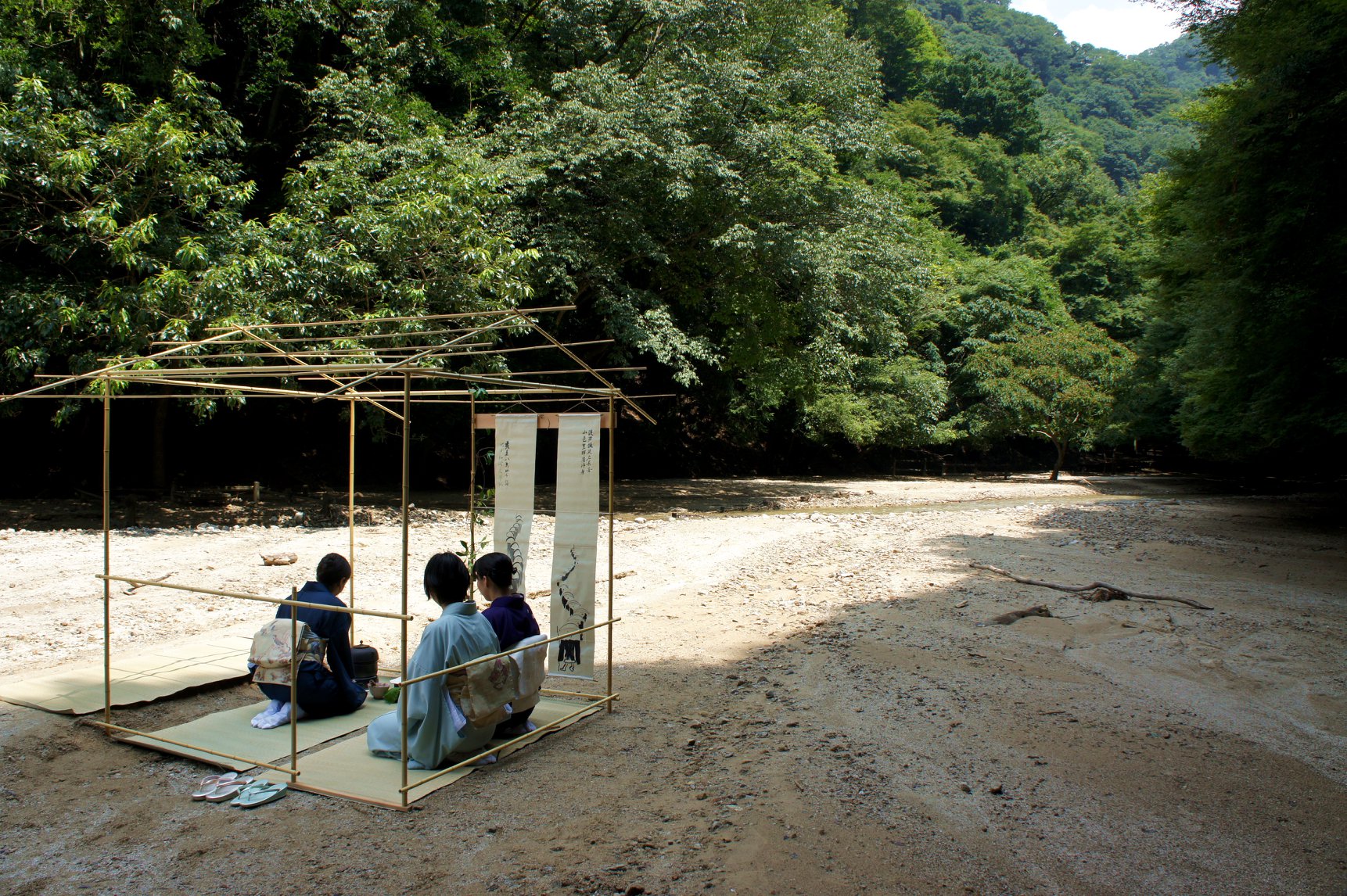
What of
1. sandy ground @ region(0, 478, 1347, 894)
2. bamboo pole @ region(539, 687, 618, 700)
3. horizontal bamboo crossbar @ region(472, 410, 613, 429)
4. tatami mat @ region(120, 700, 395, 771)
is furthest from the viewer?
bamboo pole @ region(539, 687, 618, 700)

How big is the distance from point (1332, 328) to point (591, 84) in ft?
43.0

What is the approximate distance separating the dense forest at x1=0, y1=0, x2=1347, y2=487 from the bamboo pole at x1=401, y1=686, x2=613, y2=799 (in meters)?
8.47

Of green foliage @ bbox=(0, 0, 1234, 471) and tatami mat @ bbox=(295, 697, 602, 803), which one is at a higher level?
green foliage @ bbox=(0, 0, 1234, 471)

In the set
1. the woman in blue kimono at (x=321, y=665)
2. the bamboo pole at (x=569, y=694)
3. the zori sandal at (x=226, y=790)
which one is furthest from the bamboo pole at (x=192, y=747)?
the bamboo pole at (x=569, y=694)

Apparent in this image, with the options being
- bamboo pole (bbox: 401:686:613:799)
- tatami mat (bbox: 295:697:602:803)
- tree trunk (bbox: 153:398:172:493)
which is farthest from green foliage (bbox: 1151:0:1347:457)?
tree trunk (bbox: 153:398:172:493)

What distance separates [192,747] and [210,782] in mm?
487

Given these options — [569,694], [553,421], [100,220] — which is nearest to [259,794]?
[569,694]

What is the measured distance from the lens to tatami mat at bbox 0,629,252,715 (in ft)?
18.1

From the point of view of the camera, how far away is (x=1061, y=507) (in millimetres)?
20031

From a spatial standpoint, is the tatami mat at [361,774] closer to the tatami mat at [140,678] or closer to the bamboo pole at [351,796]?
the bamboo pole at [351,796]

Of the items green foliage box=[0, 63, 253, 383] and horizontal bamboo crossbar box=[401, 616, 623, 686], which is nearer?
horizontal bamboo crossbar box=[401, 616, 623, 686]

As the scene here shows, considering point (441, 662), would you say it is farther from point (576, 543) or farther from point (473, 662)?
point (576, 543)

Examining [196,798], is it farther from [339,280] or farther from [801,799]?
[339,280]

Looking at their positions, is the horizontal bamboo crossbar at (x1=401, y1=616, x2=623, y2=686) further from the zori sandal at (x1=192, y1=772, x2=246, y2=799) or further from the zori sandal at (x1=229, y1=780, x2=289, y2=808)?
the zori sandal at (x1=192, y1=772, x2=246, y2=799)
